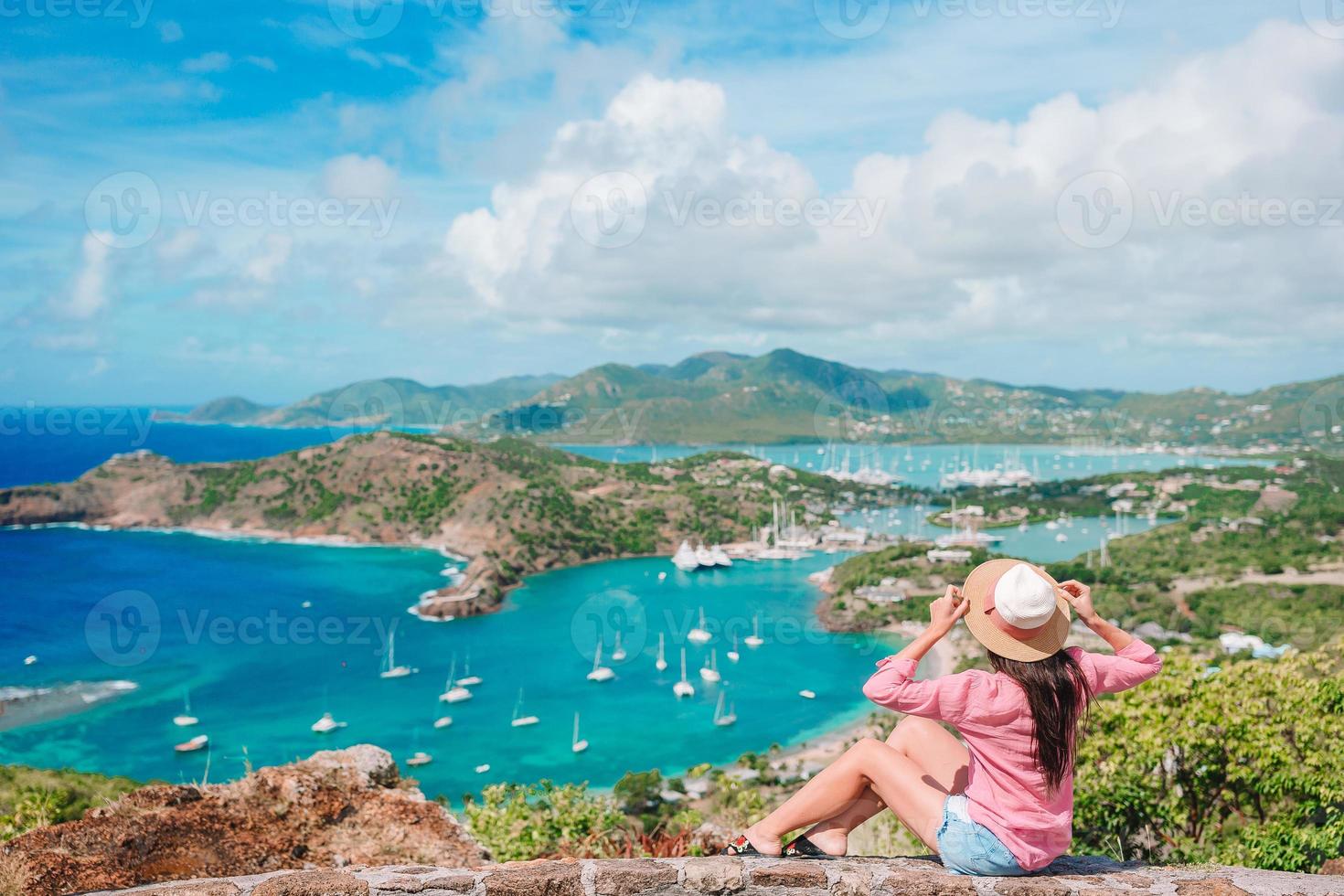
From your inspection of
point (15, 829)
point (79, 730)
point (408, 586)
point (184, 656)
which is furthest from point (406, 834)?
→ point (408, 586)

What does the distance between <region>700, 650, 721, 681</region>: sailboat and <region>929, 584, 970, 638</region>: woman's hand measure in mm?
35082

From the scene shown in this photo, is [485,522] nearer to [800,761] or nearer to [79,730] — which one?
[79,730]

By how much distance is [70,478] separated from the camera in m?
87.2

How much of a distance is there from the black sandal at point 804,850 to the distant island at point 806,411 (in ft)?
386

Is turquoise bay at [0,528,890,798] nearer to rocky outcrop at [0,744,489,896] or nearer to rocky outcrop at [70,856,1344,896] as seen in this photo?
rocky outcrop at [0,744,489,896]

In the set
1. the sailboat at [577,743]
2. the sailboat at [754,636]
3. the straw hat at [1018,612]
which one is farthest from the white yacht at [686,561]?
the straw hat at [1018,612]

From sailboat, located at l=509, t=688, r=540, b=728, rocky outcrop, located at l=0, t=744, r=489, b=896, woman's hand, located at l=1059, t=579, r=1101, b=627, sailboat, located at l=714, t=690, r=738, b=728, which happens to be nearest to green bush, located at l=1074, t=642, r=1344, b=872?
woman's hand, located at l=1059, t=579, r=1101, b=627

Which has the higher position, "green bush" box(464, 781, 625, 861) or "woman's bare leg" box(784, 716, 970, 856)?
"woman's bare leg" box(784, 716, 970, 856)

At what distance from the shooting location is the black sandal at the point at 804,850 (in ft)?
10.3

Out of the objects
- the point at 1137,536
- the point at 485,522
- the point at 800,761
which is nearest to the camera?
the point at 800,761

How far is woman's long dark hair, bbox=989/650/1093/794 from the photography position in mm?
2697

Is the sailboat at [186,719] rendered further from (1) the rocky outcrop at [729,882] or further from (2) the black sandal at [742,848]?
(2) the black sandal at [742,848]

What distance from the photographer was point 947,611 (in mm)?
2766

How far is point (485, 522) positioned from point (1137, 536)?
151ft
